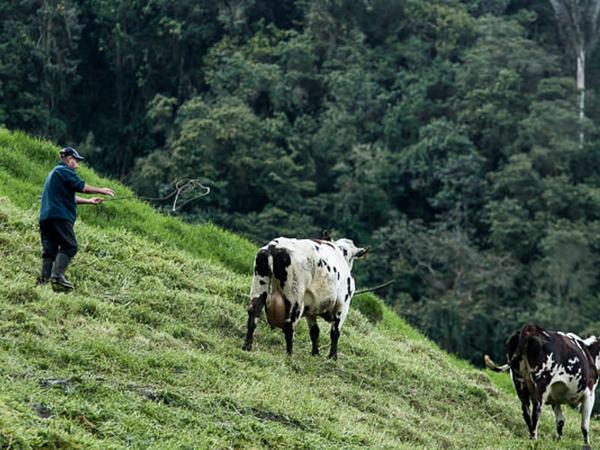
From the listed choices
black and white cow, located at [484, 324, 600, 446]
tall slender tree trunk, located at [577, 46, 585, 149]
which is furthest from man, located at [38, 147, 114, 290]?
tall slender tree trunk, located at [577, 46, 585, 149]

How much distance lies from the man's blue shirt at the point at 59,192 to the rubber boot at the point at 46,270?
22.7 inches

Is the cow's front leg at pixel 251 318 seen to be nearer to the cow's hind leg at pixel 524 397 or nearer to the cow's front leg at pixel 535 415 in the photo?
the cow's hind leg at pixel 524 397

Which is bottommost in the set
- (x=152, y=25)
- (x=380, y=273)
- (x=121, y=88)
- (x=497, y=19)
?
(x=380, y=273)

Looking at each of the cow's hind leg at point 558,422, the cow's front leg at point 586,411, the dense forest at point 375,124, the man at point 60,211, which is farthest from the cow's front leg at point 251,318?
the dense forest at point 375,124

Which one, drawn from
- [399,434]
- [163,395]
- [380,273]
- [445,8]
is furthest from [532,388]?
[445,8]

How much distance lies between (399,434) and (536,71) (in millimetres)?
42118

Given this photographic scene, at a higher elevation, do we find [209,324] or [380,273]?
[209,324]

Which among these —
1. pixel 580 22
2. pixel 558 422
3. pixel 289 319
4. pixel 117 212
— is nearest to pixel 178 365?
pixel 289 319

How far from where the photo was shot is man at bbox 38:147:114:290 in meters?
12.2

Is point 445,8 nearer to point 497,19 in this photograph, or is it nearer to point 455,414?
point 497,19

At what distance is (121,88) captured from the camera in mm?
54312

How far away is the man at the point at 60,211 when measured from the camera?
12.2 m

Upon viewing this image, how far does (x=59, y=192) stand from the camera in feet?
40.2

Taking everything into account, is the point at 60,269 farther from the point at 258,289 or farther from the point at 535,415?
the point at 535,415
